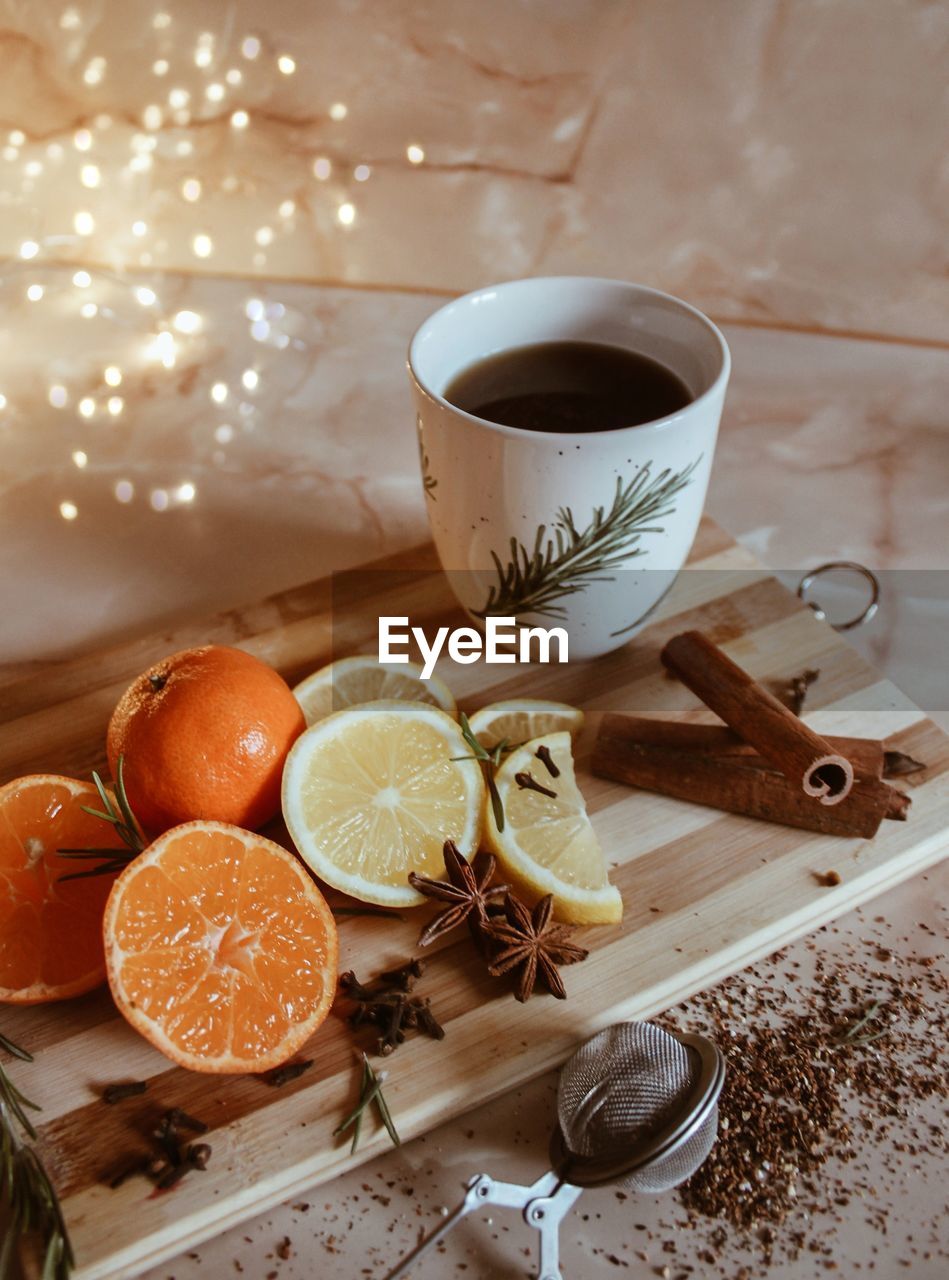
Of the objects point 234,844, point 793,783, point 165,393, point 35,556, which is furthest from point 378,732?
point 165,393

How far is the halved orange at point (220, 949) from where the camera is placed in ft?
3.16

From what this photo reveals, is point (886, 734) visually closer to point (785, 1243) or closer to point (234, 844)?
point (785, 1243)

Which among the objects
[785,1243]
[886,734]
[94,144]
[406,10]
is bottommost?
[785,1243]

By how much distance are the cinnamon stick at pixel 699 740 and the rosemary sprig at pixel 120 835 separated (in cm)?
49

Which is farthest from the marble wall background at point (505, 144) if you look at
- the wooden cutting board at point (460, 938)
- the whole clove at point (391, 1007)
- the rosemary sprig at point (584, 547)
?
the whole clove at point (391, 1007)

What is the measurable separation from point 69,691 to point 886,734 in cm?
93

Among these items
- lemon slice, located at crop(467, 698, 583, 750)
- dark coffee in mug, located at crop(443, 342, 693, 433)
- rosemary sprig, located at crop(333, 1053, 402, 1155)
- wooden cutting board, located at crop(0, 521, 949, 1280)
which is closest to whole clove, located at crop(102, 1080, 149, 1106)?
wooden cutting board, located at crop(0, 521, 949, 1280)

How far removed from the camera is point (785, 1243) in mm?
959

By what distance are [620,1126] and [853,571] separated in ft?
2.96

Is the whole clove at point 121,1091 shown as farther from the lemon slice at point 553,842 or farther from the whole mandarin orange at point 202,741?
the lemon slice at point 553,842

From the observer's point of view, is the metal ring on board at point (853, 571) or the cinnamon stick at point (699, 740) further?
the metal ring on board at point (853, 571)

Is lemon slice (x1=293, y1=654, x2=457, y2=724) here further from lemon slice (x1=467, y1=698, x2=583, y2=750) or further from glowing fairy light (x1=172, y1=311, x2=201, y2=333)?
glowing fairy light (x1=172, y1=311, x2=201, y2=333)

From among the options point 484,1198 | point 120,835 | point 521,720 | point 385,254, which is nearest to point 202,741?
point 120,835

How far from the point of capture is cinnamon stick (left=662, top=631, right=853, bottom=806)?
1.14 meters
